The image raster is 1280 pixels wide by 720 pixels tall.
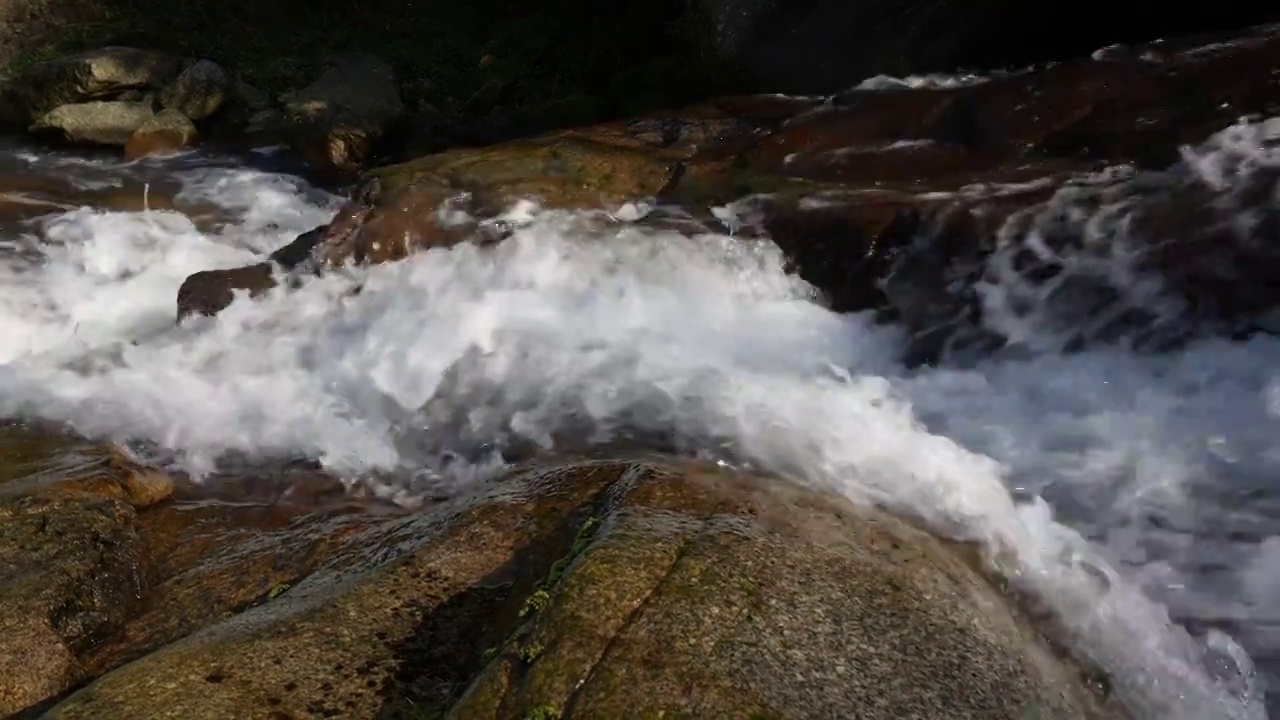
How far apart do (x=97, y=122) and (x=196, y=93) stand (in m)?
1.61

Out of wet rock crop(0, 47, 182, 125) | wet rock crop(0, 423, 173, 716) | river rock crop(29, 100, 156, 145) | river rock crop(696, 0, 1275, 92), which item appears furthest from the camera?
wet rock crop(0, 47, 182, 125)

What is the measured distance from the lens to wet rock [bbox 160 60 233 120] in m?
17.1

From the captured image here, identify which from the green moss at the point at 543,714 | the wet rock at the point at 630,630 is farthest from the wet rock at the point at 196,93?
the green moss at the point at 543,714

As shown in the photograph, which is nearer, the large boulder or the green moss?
the green moss

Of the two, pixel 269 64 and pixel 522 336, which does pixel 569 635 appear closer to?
pixel 522 336

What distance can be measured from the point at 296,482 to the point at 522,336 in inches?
104

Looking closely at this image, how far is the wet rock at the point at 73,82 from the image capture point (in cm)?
1709

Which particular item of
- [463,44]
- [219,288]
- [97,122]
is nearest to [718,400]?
[219,288]

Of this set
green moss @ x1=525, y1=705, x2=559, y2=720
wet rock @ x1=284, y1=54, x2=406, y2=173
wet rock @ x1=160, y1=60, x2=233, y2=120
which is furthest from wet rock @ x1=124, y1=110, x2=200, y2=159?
green moss @ x1=525, y1=705, x2=559, y2=720

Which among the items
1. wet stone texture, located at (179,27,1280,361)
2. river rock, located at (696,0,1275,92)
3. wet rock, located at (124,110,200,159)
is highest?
river rock, located at (696,0,1275,92)

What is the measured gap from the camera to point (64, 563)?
5305mm

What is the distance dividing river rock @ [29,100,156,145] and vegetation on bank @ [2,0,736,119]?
10.4 feet

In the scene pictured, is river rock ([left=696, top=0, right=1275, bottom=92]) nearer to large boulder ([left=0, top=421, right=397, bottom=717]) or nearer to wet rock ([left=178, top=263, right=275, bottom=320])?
wet rock ([left=178, top=263, right=275, bottom=320])

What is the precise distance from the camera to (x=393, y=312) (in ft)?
31.3
